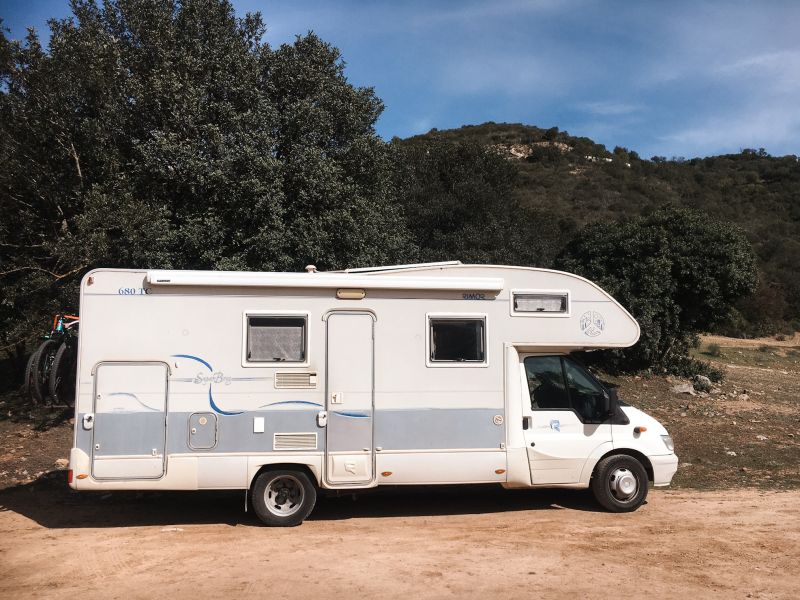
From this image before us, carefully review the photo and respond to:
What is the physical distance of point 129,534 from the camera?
7730 millimetres

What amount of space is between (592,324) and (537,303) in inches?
27.7

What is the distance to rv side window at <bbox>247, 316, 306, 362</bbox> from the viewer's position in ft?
26.1

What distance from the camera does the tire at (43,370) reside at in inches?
327

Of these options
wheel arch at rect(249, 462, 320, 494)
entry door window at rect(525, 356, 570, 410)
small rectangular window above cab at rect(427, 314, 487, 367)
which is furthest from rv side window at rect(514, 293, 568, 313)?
wheel arch at rect(249, 462, 320, 494)

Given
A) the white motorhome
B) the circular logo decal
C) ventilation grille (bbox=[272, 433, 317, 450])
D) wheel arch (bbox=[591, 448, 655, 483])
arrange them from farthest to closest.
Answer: wheel arch (bbox=[591, 448, 655, 483]) → the circular logo decal → ventilation grille (bbox=[272, 433, 317, 450]) → the white motorhome

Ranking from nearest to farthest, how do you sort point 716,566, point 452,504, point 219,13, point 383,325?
point 716,566
point 383,325
point 452,504
point 219,13

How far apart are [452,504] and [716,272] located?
1362 cm

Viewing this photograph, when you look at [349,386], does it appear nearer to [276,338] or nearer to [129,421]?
[276,338]

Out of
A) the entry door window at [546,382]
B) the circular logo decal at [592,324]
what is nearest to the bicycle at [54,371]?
the entry door window at [546,382]

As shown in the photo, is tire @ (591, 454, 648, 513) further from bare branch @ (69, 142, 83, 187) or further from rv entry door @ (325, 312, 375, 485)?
bare branch @ (69, 142, 83, 187)

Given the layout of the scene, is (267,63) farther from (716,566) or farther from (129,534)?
(716,566)

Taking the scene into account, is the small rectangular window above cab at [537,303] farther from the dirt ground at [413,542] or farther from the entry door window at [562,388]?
the dirt ground at [413,542]

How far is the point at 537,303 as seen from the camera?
8.48 m

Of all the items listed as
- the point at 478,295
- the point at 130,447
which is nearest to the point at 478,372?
the point at 478,295
